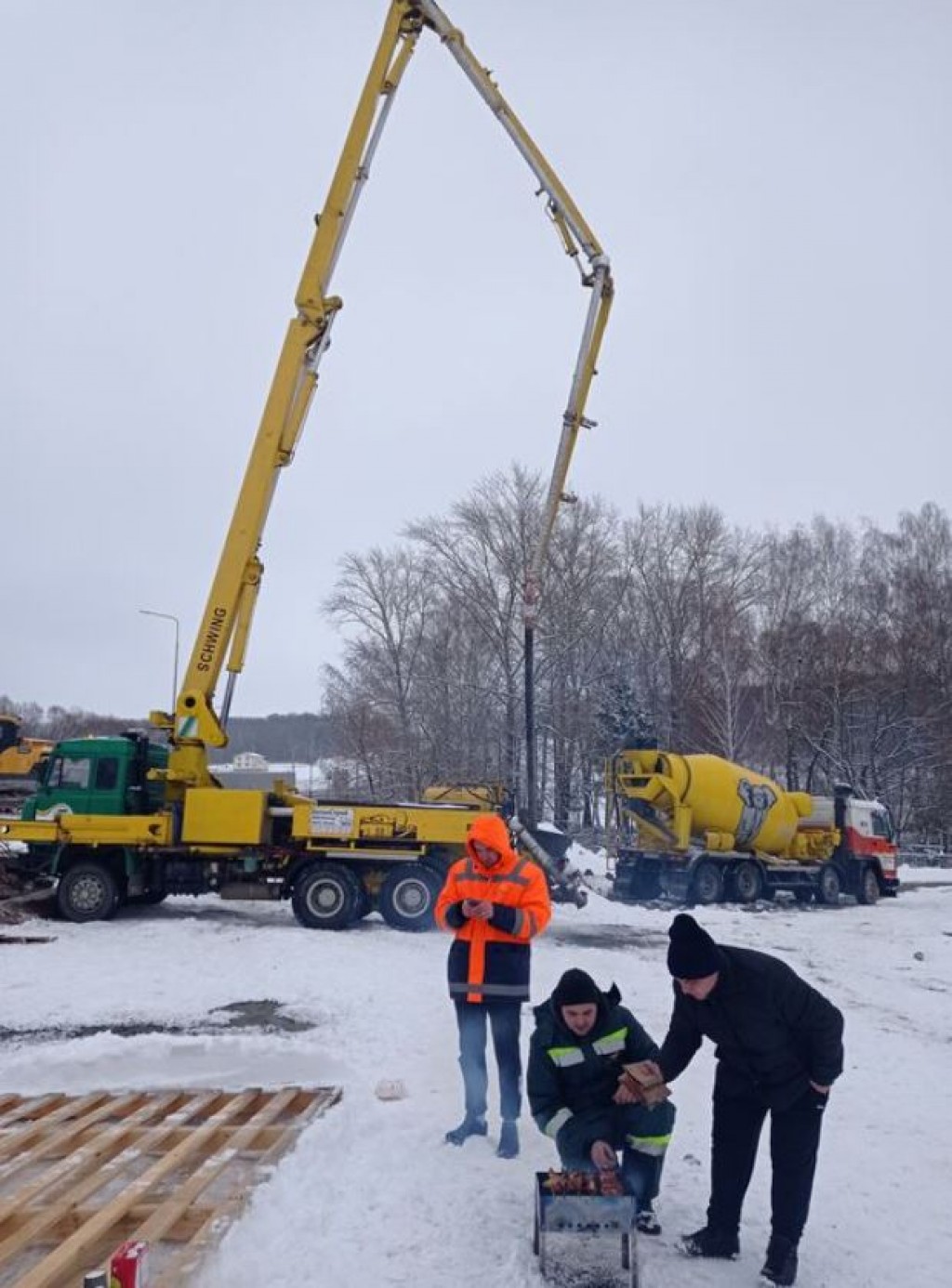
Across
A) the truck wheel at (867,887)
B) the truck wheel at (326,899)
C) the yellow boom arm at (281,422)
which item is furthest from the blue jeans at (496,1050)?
the truck wheel at (867,887)

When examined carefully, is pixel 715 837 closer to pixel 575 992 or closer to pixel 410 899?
pixel 410 899

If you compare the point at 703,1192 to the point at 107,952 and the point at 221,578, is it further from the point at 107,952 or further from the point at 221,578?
the point at 221,578

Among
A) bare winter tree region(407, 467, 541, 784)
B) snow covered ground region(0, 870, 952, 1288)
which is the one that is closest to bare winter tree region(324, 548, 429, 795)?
bare winter tree region(407, 467, 541, 784)

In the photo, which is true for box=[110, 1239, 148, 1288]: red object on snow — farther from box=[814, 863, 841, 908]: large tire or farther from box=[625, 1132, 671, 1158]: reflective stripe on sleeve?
box=[814, 863, 841, 908]: large tire

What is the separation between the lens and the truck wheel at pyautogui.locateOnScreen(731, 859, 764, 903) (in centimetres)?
1927

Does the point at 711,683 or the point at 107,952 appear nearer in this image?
the point at 107,952

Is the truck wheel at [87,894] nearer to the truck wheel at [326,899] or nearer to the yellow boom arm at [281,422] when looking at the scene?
the yellow boom arm at [281,422]

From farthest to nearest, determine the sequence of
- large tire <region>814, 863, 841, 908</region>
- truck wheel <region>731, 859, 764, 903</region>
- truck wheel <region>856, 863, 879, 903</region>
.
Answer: truck wheel <region>856, 863, 879, 903</region>, large tire <region>814, 863, 841, 908</region>, truck wheel <region>731, 859, 764, 903</region>

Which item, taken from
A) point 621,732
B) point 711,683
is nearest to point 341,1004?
point 621,732

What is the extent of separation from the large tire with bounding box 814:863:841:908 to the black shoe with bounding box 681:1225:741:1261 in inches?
717

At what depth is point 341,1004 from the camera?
8750 mm

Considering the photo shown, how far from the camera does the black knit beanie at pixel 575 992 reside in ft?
13.3

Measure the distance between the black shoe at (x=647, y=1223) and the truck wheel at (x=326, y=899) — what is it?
9.42 metres

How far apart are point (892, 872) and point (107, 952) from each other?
1802cm
